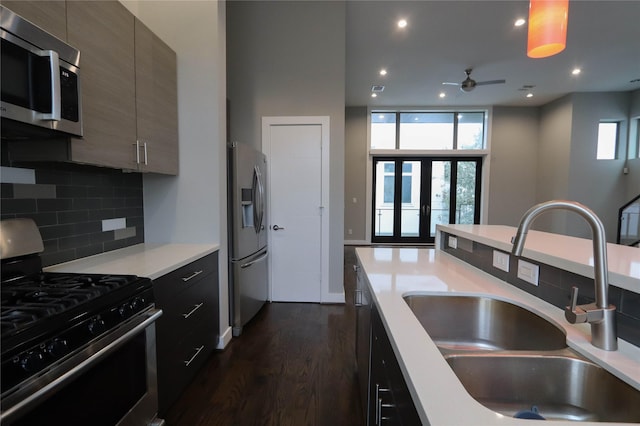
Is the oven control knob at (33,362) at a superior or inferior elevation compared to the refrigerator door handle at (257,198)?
inferior

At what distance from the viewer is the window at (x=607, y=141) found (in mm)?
6613

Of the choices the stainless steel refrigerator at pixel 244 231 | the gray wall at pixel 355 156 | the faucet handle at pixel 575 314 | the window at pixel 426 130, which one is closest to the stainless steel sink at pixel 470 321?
the faucet handle at pixel 575 314

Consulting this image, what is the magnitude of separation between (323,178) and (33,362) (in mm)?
2964

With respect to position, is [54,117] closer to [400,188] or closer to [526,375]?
[526,375]

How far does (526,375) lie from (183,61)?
285cm

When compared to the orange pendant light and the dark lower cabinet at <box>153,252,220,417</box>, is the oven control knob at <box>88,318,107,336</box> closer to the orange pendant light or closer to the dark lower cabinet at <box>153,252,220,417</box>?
the dark lower cabinet at <box>153,252,220,417</box>

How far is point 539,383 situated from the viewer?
0.85 m

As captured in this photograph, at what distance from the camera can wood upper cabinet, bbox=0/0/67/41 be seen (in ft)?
3.90

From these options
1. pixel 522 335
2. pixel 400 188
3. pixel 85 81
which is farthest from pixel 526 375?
pixel 400 188

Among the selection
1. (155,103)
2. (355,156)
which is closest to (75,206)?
(155,103)

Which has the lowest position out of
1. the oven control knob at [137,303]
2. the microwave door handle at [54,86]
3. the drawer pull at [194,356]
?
the drawer pull at [194,356]

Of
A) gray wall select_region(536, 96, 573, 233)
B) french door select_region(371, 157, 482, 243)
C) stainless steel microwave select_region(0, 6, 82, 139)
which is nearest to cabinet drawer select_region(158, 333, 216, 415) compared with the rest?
stainless steel microwave select_region(0, 6, 82, 139)

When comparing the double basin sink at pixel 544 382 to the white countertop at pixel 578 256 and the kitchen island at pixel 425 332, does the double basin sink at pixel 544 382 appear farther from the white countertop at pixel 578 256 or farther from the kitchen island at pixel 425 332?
the white countertop at pixel 578 256

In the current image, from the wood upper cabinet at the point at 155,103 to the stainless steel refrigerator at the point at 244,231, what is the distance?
53 centimetres
